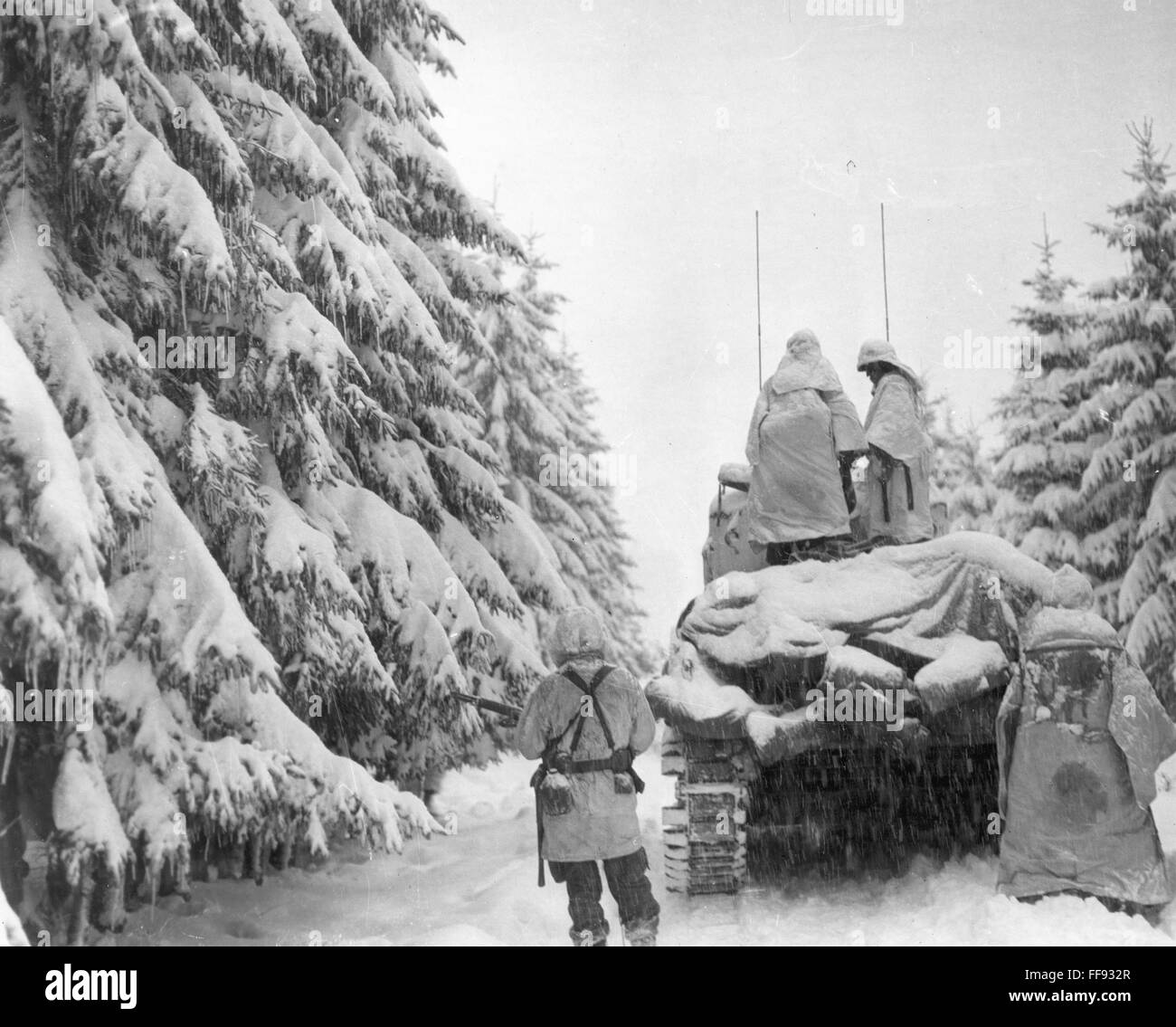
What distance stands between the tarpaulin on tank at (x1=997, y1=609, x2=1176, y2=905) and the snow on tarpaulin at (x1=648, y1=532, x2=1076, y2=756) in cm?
86

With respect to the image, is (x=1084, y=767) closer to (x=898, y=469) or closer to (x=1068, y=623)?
(x=1068, y=623)

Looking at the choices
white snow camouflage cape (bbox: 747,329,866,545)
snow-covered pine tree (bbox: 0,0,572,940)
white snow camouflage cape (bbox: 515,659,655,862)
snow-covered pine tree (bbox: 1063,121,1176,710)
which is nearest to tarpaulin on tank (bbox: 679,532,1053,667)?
white snow camouflage cape (bbox: 747,329,866,545)

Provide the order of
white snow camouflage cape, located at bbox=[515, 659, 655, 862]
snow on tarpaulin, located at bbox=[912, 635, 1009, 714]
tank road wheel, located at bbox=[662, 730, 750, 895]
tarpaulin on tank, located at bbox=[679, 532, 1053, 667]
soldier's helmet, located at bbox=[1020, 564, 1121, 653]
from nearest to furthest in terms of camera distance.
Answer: white snow camouflage cape, located at bbox=[515, 659, 655, 862] < soldier's helmet, located at bbox=[1020, 564, 1121, 653] < snow on tarpaulin, located at bbox=[912, 635, 1009, 714] < tank road wheel, located at bbox=[662, 730, 750, 895] < tarpaulin on tank, located at bbox=[679, 532, 1053, 667]

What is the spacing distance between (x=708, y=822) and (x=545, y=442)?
31.7 feet

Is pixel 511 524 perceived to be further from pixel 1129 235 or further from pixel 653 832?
pixel 1129 235

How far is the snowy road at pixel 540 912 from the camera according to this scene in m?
6.97

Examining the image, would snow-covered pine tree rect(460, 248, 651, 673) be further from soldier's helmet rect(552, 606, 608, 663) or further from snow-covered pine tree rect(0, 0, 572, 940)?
soldier's helmet rect(552, 606, 608, 663)

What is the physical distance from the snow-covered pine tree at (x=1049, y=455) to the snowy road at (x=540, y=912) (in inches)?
305

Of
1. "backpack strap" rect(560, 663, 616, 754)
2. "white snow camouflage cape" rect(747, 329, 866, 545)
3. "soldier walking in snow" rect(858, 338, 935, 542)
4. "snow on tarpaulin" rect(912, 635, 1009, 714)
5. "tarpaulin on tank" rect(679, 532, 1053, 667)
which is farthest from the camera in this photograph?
"soldier walking in snow" rect(858, 338, 935, 542)

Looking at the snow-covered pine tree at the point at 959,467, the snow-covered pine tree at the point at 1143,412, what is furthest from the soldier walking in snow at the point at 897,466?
the snow-covered pine tree at the point at 959,467

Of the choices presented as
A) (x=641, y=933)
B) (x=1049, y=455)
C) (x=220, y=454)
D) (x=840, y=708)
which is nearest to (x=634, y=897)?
(x=641, y=933)

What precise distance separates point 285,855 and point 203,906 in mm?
804

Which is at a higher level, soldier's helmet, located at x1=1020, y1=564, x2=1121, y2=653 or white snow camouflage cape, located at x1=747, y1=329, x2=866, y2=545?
white snow camouflage cape, located at x1=747, y1=329, x2=866, y2=545

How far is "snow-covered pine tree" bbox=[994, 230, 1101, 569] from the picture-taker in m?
16.9
